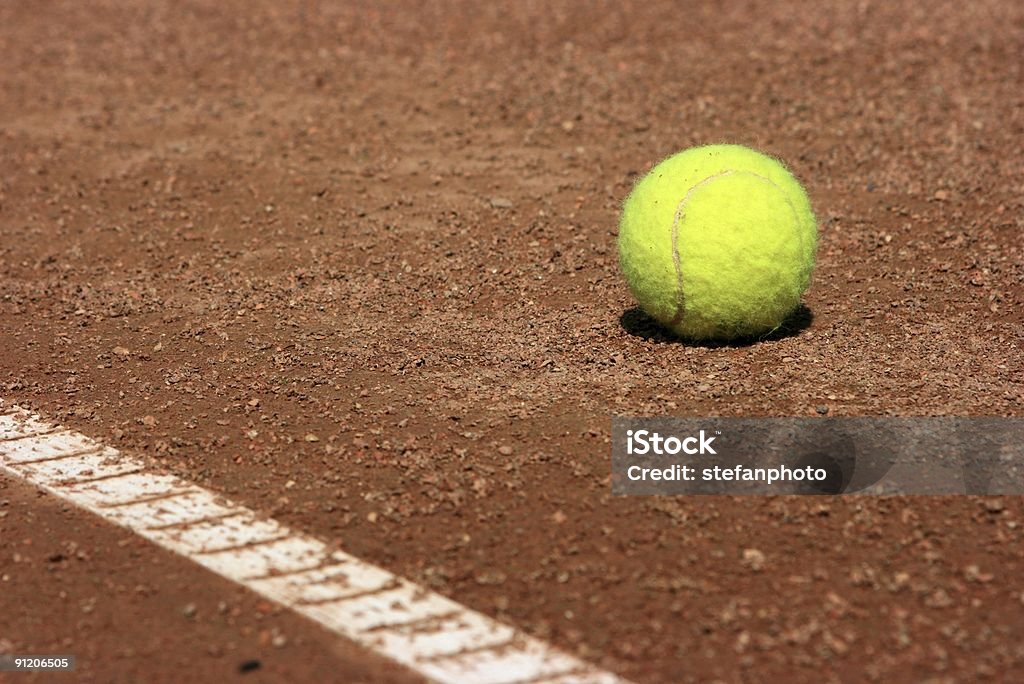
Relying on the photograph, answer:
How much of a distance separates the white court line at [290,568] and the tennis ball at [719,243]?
1887 millimetres

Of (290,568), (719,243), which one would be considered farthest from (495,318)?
(290,568)

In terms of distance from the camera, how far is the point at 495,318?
5.71 metres

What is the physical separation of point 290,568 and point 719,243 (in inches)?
86.8

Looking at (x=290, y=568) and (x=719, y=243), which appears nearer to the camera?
(x=290, y=568)

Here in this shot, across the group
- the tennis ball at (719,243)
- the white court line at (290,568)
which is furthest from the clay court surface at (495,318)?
the tennis ball at (719,243)

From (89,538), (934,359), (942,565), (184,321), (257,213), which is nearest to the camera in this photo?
(942,565)

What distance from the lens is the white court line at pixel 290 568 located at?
353 cm

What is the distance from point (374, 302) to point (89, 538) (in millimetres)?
2111

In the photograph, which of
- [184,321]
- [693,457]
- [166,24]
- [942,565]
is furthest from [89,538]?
[166,24]

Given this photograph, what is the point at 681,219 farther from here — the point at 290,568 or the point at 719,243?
the point at 290,568

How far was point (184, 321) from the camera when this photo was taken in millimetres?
5836

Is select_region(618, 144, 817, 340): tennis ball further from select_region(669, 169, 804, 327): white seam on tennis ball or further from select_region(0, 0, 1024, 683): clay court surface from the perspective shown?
select_region(0, 0, 1024, 683): clay court surface

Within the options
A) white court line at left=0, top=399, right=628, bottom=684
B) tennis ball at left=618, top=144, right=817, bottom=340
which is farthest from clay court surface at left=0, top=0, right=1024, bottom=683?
tennis ball at left=618, top=144, right=817, bottom=340

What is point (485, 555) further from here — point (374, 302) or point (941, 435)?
point (374, 302)
